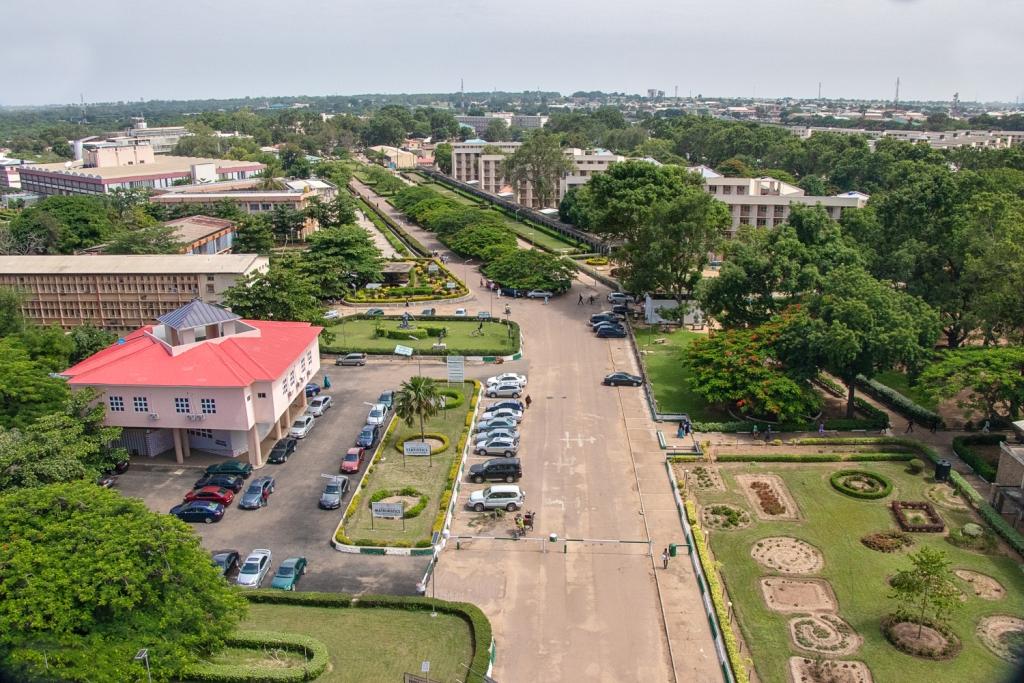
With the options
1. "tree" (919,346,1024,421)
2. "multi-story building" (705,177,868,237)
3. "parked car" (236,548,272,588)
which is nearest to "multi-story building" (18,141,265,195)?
"multi-story building" (705,177,868,237)

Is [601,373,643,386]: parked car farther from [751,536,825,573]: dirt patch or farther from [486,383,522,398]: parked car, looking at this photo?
[751,536,825,573]: dirt patch

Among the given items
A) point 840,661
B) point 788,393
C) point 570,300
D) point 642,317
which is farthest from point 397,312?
point 840,661

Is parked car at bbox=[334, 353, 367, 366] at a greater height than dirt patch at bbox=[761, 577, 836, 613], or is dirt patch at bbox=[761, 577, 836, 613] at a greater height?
parked car at bbox=[334, 353, 367, 366]

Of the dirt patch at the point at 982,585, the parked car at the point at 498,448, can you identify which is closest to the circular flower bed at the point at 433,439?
the parked car at the point at 498,448

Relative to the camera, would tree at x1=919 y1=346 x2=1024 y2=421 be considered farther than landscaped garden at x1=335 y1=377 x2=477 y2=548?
Yes

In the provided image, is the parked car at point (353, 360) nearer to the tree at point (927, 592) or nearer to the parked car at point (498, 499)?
the parked car at point (498, 499)
